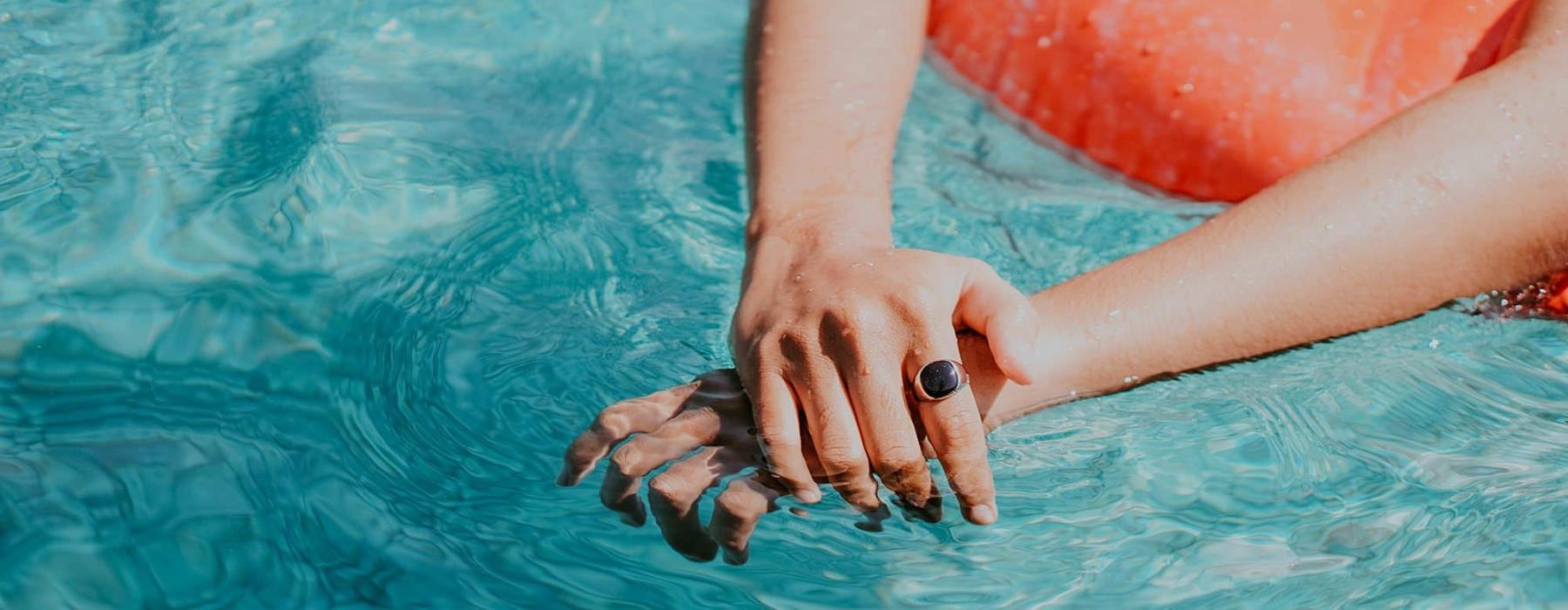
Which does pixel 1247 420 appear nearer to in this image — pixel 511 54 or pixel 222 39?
pixel 511 54

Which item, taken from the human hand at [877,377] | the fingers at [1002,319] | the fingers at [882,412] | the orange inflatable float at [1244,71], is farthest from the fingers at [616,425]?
the orange inflatable float at [1244,71]

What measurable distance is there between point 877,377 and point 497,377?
1.83 feet

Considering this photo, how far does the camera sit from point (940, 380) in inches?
56.4

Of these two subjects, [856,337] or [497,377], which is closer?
[856,337]

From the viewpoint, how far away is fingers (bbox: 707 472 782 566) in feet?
4.71

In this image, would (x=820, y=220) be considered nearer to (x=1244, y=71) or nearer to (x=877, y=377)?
(x=877, y=377)

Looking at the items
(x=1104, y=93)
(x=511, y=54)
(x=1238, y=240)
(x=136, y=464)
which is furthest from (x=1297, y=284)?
(x=511, y=54)

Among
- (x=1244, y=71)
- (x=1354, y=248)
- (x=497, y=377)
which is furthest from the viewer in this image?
(x=1244, y=71)

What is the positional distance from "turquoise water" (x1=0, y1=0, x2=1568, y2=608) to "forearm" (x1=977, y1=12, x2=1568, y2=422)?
6 cm

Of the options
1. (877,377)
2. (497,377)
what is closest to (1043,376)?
(877,377)

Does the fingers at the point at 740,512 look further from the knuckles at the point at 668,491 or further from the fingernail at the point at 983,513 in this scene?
the fingernail at the point at 983,513

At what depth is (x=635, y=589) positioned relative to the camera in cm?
145

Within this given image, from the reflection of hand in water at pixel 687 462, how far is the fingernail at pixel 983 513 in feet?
0.56

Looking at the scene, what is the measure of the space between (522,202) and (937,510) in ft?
2.97
